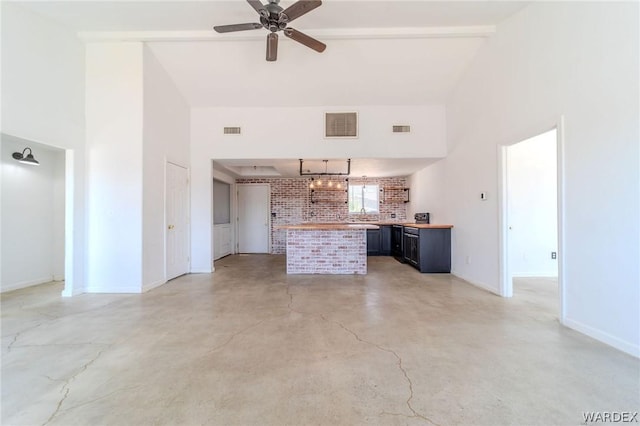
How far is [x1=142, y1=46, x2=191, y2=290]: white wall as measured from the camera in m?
4.20

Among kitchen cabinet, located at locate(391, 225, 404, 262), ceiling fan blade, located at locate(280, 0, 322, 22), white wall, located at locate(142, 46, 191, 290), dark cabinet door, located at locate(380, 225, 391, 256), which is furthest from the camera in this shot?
dark cabinet door, located at locate(380, 225, 391, 256)

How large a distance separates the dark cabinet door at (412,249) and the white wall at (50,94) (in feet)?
18.7

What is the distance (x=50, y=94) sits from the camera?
361 cm

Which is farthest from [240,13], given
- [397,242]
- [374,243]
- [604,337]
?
[374,243]

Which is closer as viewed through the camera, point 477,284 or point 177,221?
point 477,284

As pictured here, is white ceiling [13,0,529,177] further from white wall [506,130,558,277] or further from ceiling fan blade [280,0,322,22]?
white wall [506,130,558,277]

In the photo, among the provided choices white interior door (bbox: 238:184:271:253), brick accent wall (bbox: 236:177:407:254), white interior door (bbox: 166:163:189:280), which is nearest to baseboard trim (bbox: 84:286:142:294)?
white interior door (bbox: 166:163:189:280)

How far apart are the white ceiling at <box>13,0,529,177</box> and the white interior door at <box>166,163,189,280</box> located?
1518 millimetres

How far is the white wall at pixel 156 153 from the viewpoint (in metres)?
4.20

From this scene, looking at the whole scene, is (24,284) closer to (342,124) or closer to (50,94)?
(50,94)

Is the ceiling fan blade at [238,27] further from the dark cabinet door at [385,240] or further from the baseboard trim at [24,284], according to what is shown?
the dark cabinet door at [385,240]

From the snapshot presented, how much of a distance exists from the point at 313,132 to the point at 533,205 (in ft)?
14.0

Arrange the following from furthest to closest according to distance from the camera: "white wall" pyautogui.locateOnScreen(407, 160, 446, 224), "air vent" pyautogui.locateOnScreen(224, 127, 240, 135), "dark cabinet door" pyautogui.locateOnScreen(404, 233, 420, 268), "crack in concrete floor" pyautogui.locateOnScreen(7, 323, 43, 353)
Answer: "white wall" pyautogui.locateOnScreen(407, 160, 446, 224), "dark cabinet door" pyautogui.locateOnScreen(404, 233, 420, 268), "air vent" pyautogui.locateOnScreen(224, 127, 240, 135), "crack in concrete floor" pyautogui.locateOnScreen(7, 323, 43, 353)

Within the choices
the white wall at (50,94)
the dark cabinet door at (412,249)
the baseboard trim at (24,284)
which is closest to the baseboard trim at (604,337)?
the dark cabinet door at (412,249)
